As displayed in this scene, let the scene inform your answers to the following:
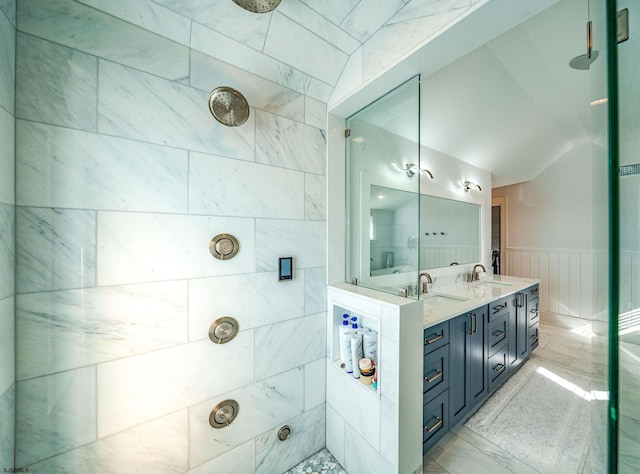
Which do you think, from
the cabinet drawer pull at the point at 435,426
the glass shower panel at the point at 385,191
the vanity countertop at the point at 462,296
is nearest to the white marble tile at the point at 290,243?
the glass shower panel at the point at 385,191

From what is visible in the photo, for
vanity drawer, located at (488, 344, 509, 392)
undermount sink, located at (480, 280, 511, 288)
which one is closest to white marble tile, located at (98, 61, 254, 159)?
vanity drawer, located at (488, 344, 509, 392)

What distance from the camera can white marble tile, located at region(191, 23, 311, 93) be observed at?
1.01 m

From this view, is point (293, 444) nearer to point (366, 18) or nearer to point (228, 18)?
point (228, 18)

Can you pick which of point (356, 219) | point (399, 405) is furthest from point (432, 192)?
point (399, 405)

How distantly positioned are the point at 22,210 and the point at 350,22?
149 centimetres

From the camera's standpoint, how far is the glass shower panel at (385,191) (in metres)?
1.23

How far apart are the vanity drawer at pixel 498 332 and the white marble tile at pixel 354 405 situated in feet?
4.02

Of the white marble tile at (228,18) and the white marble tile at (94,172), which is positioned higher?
the white marble tile at (228,18)

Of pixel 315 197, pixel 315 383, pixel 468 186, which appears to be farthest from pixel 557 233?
pixel 315 383

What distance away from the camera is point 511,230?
3863 mm

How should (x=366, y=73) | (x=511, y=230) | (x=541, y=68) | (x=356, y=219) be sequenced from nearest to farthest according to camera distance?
(x=366, y=73) → (x=356, y=219) → (x=541, y=68) → (x=511, y=230)

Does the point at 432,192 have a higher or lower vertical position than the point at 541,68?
lower

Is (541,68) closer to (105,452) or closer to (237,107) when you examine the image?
(237,107)

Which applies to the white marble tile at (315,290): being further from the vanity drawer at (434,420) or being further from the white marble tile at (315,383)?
the vanity drawer at (434,420)
